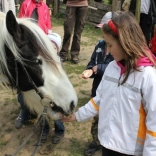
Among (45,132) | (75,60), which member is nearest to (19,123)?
(45,132)

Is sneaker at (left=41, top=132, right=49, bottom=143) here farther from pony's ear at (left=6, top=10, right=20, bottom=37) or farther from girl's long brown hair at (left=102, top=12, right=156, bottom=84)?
girl's long brown hair at (left=102, top=12, right=156, bottom=84)

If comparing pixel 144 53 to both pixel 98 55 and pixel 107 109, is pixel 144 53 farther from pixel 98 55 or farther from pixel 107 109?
pixel 98 55

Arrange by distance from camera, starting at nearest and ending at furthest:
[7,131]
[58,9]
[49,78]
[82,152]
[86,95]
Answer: [49,78]
[82,152]
[7,131]
[86,95]
[58,9]

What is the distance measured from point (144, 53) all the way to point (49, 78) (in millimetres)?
692

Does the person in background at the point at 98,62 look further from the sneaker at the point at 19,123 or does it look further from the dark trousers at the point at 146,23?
the dark trousers at the point at 146,23

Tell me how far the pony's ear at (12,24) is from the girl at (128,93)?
23.9 inches

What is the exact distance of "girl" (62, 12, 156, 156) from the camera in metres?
1.40

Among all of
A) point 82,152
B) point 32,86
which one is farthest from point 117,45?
point 82,152

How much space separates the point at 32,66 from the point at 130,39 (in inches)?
28.2

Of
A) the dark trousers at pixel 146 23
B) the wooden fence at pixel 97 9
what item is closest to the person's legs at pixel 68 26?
the dark trousers at pixel 146 23

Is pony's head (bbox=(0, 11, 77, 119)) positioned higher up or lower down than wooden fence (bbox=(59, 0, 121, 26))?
higher up

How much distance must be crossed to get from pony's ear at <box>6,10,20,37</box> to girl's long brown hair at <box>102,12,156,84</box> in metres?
0.63

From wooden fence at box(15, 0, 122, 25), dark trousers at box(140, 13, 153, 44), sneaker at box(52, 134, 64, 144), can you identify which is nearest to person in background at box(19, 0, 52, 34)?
sneaker at box(52, 134, 64, 144)

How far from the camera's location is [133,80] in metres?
1.46
